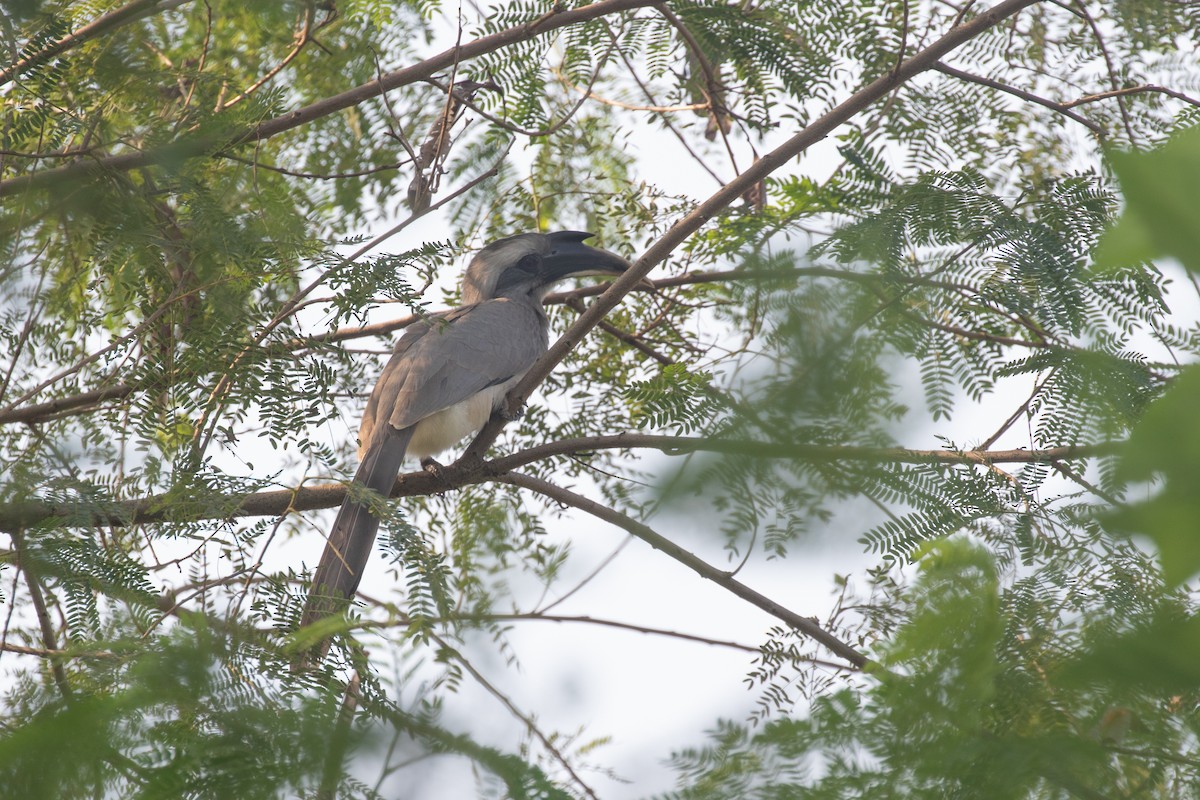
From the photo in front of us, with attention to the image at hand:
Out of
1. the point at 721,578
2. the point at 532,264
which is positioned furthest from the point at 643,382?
the point at 532,264

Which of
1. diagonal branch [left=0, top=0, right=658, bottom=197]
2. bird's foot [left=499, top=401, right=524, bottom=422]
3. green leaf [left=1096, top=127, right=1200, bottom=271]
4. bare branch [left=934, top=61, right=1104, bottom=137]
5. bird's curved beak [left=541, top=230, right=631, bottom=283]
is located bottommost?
green leaf [left=1096, top=127, right=1200, bottom=271]

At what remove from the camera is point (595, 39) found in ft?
16.0

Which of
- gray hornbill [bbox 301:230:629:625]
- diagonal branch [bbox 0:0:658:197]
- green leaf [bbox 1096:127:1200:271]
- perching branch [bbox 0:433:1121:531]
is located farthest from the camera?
gray hornbill [bbox 301:230:629:625]

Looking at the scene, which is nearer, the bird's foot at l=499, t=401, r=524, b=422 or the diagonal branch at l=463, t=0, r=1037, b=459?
the diagonal branch at l=463, t=0, r=1037, b=459

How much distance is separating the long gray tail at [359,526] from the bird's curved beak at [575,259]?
5.36ft

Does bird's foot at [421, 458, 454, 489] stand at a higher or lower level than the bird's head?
lower

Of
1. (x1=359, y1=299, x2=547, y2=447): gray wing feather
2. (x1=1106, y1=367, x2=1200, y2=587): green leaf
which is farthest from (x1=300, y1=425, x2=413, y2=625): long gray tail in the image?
(x1=1106, y1=367, x2=1200, y2=587): green leaf

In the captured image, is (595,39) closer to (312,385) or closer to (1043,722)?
(312,385)

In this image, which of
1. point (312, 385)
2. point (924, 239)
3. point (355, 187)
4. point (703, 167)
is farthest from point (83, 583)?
point (703, 167)

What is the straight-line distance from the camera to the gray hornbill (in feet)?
13.5

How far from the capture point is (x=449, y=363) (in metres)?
5.16

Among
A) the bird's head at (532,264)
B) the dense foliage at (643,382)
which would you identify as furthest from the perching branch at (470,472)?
the bird's head at (532,264)

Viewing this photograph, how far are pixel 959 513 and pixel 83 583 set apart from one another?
7.52ft

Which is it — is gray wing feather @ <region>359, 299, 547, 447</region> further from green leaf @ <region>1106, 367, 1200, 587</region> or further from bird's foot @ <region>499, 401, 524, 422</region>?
green leaf @ <region>1106, 367, 1200, 587</region>
